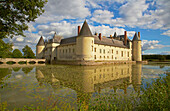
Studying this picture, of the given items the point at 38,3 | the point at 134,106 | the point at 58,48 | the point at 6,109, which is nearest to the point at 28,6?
the point at 38,3

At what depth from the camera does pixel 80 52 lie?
27.1 meters

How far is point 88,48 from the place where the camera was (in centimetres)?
2669

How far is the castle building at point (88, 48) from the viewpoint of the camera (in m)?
26.7

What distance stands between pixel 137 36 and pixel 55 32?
1111 inches

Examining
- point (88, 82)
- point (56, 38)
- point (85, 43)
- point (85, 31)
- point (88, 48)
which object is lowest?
point (88, 82)

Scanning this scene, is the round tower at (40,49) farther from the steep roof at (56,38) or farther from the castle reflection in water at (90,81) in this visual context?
the castle reflection in water at (90,81)

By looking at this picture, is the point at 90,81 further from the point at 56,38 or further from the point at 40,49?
the point at 40,49

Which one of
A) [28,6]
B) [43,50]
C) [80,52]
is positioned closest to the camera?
[28,6]

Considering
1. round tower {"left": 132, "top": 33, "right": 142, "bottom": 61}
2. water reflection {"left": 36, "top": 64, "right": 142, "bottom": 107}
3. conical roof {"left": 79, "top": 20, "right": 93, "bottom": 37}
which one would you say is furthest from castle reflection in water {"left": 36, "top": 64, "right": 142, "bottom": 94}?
round tower {"left": 132, "top": 33, "right": 142, "bottom": 61}

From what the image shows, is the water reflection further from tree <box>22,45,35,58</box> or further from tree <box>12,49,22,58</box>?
tree <box>12,49,22,58</box>

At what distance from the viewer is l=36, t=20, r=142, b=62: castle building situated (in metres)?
26.7

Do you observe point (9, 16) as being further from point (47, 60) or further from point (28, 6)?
point (47, 60)

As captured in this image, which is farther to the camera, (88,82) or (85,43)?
(85,43)

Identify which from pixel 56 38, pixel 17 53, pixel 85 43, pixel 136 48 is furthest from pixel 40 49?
pixel 136 48
